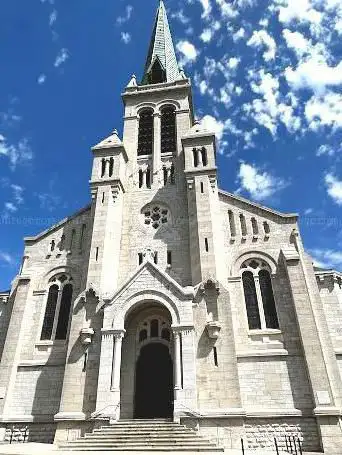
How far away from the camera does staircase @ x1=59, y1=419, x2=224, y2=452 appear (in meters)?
14.1

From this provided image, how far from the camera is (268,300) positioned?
67.5ft

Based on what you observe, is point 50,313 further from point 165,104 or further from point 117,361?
point 165,104

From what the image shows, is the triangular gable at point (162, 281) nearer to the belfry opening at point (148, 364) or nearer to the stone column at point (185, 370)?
the belfry opening at point (148, 364)

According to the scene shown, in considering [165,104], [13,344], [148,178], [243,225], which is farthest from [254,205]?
[13,344]

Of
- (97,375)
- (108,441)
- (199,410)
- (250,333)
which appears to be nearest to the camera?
(108,441)

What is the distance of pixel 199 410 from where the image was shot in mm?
16250

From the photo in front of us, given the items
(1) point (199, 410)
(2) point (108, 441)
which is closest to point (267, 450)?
(1) point (199, 410)

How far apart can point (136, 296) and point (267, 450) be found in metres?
9.21

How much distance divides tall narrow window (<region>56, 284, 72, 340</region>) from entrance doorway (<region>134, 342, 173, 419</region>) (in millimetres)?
4967

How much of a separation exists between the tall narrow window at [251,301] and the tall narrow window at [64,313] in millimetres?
10515

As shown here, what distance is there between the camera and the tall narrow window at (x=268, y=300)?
780 inches

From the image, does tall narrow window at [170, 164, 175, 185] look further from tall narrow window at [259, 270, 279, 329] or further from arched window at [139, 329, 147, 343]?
arched window at [139, 329, 147, 343]

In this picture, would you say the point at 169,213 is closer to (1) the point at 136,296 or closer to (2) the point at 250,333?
(1) the point at 136,296

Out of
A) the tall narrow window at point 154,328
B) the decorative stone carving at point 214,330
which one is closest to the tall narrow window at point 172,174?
the tall narrow window at point 154,328
